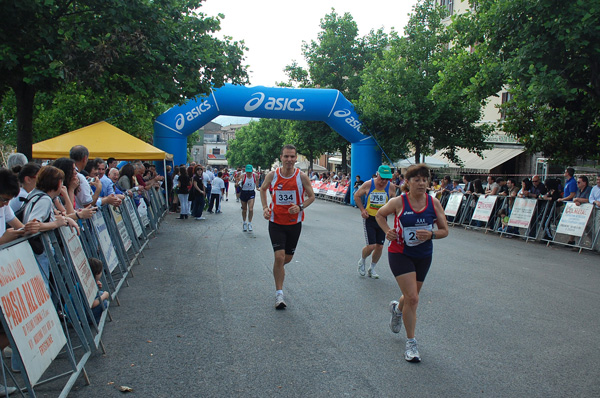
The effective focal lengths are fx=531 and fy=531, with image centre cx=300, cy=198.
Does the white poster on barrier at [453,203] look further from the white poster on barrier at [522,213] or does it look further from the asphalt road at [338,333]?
the asphalt road at [338,333]

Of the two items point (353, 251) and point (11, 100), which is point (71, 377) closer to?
point (353, 251)

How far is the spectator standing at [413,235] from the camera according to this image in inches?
185

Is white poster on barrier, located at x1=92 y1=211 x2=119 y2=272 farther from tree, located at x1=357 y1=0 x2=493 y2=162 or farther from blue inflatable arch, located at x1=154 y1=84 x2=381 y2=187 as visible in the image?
tree, located at x1=357 y1=0 x2=493 y2=162

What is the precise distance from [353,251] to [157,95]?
536 cm

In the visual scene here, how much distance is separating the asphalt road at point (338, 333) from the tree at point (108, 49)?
13.3ft

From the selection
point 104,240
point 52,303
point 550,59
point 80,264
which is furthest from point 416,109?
point 52,303

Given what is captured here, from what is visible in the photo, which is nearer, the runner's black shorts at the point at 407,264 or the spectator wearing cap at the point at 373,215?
the runner's black shorts at the point at 407,264

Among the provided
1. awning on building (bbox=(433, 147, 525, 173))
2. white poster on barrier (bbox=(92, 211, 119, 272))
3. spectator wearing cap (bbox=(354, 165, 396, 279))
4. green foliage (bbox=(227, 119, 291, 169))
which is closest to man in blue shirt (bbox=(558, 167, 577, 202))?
spectator wearing cap (bbox=(354, 165, 396, 279))

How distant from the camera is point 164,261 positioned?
938 cm

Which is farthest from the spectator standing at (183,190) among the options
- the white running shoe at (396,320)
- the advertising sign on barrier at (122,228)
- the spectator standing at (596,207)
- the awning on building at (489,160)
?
the awning on building at (489,160)

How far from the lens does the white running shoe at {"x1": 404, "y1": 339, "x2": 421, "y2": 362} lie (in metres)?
4.49

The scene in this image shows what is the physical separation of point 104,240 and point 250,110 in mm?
15451

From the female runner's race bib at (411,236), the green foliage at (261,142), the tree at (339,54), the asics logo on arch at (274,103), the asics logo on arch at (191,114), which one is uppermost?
the tree at (339,54)

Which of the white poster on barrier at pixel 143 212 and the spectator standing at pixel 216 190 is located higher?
the white poster on barrier at pixel 143 212
